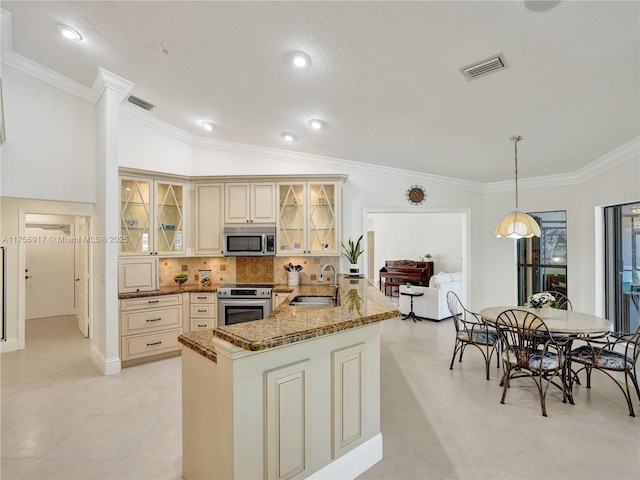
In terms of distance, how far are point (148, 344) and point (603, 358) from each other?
4.85 meters

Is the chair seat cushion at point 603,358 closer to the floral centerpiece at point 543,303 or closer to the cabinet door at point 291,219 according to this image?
the floral centerpiece at point 543,303

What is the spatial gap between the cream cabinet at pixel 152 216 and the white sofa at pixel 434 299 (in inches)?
172

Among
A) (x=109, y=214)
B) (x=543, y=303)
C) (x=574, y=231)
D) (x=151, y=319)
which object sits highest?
(x=109, y=214)

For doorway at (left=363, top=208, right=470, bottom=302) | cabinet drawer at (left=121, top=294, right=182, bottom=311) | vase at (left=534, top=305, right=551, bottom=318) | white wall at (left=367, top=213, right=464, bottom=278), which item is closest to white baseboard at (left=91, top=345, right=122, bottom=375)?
cabinet drawer at (left=121, top=294, right=182, bottom=311)

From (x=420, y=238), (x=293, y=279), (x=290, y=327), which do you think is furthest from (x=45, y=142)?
(x=420, y=238)

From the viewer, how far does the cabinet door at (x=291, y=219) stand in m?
4.86

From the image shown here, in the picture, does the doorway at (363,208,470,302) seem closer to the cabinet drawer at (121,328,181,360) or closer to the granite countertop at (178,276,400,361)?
the cabinet drawer at (121,328,181,360)

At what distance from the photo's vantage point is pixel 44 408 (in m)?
2.98

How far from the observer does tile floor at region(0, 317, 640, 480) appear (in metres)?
2.19

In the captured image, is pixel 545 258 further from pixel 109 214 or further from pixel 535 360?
pixel 109 214

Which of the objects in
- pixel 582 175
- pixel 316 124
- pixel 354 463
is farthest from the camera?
pixel 582 175

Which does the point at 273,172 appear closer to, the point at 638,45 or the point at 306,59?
the point at 306,59

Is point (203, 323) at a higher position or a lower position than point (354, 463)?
higher

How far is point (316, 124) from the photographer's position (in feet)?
13.2
